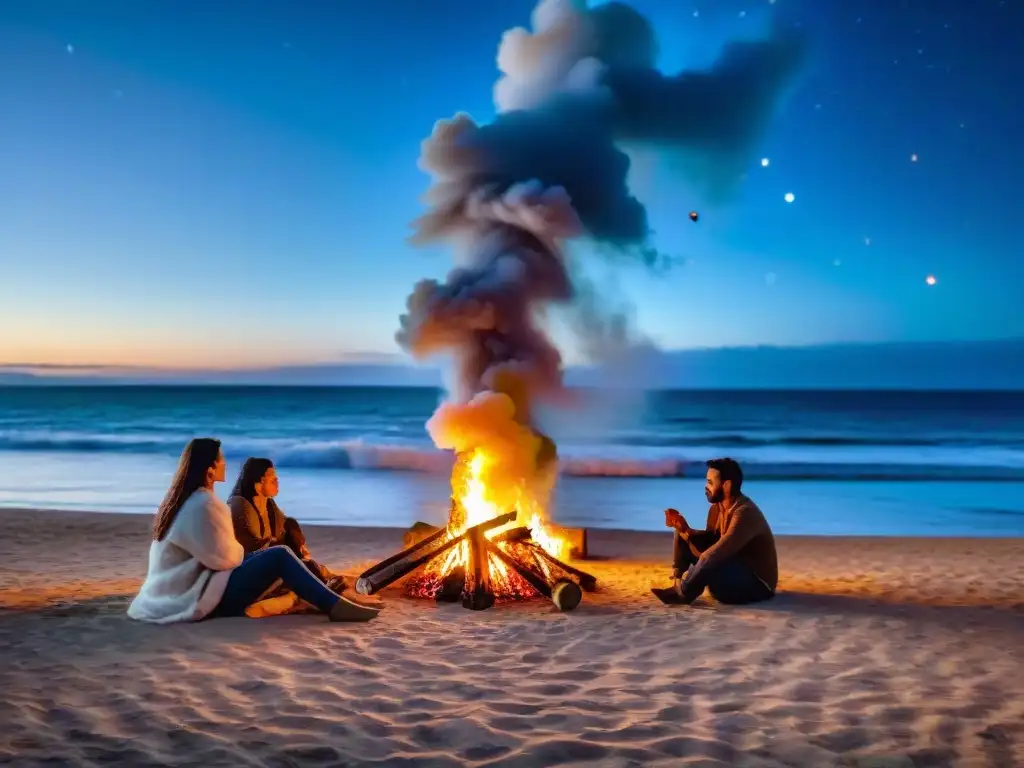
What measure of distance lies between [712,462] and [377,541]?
6.15 m

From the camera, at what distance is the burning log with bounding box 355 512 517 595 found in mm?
8191

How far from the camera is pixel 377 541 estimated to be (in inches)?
493

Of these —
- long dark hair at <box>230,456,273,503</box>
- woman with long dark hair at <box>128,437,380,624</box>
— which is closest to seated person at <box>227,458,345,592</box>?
long dark hair at <box>230,456,273,503</box>

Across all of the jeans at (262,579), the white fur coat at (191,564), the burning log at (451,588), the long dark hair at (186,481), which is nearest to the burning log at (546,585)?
the burning log at (451,588)

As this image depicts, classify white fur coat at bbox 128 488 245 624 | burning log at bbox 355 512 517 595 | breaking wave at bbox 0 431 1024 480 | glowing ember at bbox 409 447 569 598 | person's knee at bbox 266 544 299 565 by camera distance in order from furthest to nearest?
breaking wave at bbox 0 431 1024 480 < glowing ember at bbox 409 447 569 598 < burning log at bbox 355 512 517 595 < person's knee at bbox 266 544 299 565 < white fur coat at bbox 128 488 245 624

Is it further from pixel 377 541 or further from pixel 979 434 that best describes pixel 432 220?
pixel 979 434

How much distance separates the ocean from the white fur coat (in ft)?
18.1

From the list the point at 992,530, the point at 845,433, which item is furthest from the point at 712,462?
the point at 845,433

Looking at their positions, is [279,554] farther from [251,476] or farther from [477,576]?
[477,576]

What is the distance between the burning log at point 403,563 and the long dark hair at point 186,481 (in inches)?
92.5

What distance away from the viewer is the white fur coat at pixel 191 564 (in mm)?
6156

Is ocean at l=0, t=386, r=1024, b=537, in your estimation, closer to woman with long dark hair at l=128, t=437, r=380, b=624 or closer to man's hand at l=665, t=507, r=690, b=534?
man's hand at l=665, t=507, r=690, b=534

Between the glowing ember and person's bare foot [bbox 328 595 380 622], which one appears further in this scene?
the glowing ember

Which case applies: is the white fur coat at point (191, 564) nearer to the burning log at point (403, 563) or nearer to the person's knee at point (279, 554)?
the person's knee at point (279, 554)
